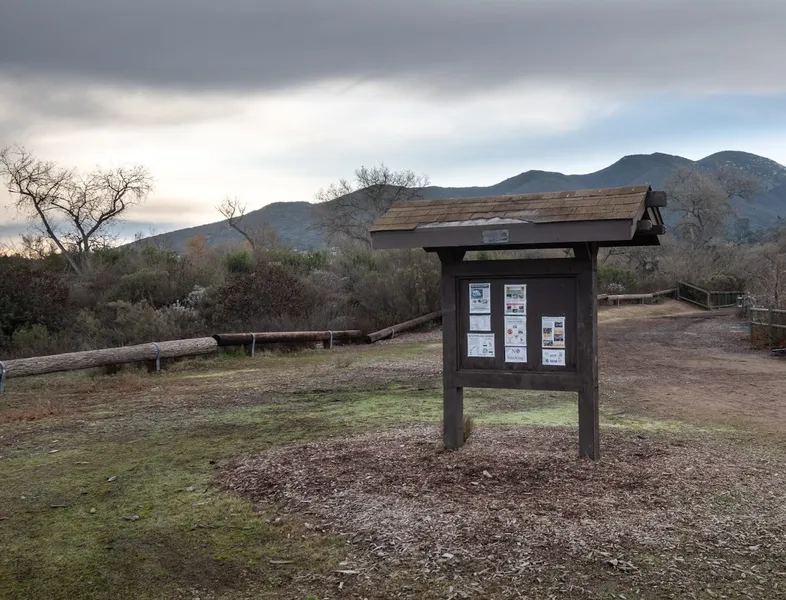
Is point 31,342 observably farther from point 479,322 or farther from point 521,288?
point 521,288

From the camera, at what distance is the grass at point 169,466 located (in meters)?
4.61

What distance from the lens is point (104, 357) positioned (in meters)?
13.7

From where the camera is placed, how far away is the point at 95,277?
2417 centimetres

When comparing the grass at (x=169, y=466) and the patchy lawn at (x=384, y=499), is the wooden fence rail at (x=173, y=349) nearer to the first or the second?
the grass at (x=169, y=466)

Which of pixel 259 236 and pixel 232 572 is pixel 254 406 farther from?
pixel 259 236

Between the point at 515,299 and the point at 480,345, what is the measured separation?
56 cm

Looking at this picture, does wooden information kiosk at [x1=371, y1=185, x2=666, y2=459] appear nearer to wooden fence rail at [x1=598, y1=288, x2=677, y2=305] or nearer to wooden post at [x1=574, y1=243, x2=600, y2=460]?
wooden post at [x1=574, y1=243, x2=600, y2=460]

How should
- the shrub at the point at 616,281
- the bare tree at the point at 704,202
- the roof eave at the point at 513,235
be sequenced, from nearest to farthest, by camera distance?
1. the roof eave at the point at 513,235
2. the shrub at the point at 616,281
3. the bare tree at the point at 704,202

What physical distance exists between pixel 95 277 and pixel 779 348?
20.5 metres

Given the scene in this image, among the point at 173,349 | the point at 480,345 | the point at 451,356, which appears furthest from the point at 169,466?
the point at 173,349

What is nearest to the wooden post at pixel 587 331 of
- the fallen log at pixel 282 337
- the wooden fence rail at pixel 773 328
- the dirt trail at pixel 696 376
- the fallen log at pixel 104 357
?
the dirt trail at pixel 696 376

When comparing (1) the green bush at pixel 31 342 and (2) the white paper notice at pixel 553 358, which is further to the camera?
(1) the green bush at pixel 31 342

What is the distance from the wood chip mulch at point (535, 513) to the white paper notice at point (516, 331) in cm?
109

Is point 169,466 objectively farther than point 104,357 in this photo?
No
